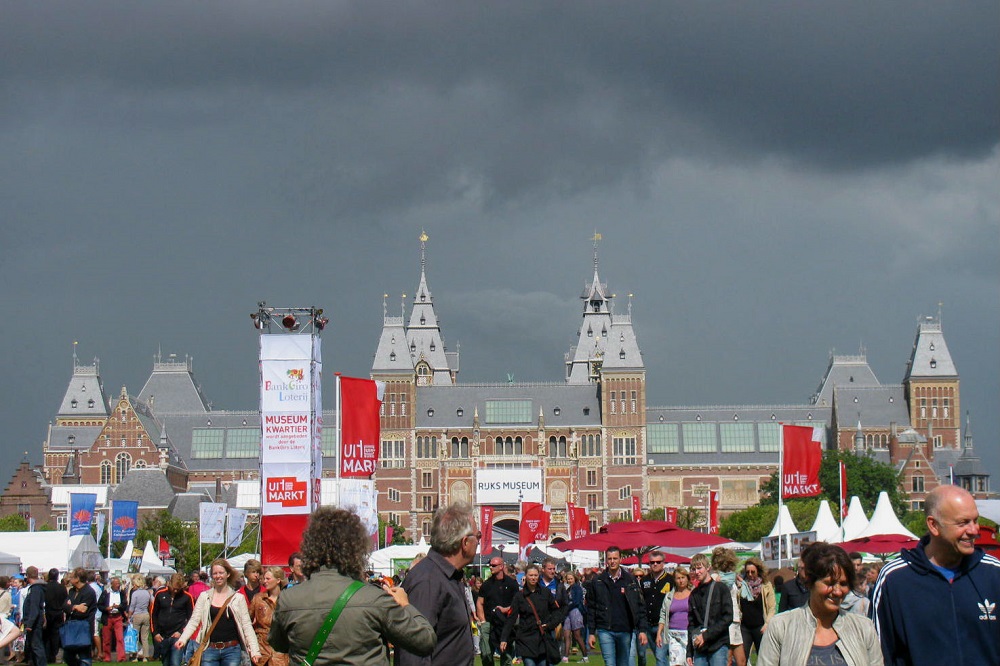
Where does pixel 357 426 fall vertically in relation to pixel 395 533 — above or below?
above

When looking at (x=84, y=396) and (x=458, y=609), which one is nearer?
(x=458, y=609)

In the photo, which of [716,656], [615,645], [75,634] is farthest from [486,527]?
[716,656]

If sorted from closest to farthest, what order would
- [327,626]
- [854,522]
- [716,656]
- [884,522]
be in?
[327,626] < [716,656] < [884,522] < [854,522]

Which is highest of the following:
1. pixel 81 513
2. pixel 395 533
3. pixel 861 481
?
pixel 861 481

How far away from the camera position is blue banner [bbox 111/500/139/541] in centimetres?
4281

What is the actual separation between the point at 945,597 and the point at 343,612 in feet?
8.41

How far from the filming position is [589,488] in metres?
105

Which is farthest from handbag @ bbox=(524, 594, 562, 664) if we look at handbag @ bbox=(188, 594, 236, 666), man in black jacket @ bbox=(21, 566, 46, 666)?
man in black jacket @ bbox=(21, 566, 46, 666)

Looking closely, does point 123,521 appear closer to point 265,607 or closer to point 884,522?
point 884,522

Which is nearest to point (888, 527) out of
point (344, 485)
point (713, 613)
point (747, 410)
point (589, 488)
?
point (344, 485)

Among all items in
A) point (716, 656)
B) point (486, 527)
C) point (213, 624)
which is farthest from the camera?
point (486, 527)

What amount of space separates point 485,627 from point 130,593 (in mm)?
10151

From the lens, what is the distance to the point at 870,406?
10762cm

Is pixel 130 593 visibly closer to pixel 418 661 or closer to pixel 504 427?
pixel 418 661
